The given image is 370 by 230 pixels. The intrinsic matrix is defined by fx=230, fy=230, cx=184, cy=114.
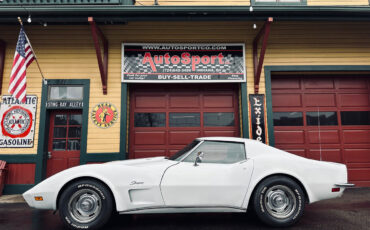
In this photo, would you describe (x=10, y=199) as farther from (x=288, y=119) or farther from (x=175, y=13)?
(x=288, y=119)

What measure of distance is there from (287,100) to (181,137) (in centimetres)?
324

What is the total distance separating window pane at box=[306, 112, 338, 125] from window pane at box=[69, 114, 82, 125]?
21.0 feet

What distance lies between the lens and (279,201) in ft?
10.6

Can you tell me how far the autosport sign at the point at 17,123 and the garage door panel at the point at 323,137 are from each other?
753 cm

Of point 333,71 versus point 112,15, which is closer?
point 112,15

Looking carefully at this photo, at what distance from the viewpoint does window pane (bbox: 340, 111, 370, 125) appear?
6543mm

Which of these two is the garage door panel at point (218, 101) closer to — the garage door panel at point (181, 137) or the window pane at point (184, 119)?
the window pane at point (184, 119)

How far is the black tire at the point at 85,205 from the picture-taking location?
3016 millimetres

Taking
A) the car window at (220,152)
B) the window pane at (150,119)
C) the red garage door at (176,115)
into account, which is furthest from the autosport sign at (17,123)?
the car window at (220,152)

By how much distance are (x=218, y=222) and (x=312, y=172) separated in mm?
1531

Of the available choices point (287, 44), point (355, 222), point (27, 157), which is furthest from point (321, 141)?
point (27, 157)

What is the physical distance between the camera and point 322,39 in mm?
6559

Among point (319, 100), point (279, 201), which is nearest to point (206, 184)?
point (279, 201)

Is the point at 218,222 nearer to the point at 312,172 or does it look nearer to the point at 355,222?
the point at 312,172
